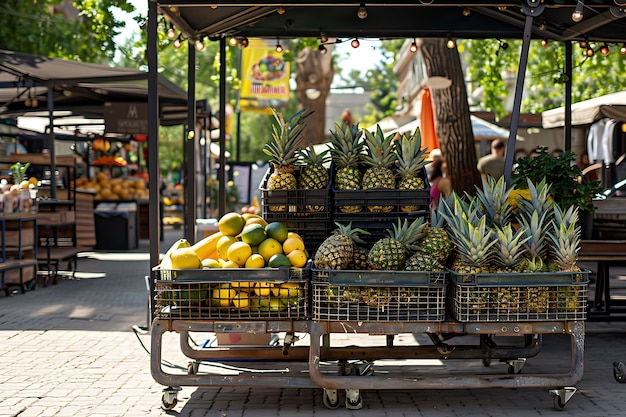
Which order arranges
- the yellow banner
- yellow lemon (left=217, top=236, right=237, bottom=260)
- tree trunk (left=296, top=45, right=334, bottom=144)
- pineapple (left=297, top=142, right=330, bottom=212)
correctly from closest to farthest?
yellow lemon (left=217, top=236, right=237, bottom=260), pineapple (left=297, top=142, right=330, bottom=212), tree trunk (left=296, top=45, right=334, bottom=144), the yellow banner

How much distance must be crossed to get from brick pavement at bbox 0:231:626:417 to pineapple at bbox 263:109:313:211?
5.34ft

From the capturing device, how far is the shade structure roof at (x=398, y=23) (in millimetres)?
9422

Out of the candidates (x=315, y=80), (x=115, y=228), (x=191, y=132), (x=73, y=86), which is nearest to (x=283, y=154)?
(x=191, y=132)

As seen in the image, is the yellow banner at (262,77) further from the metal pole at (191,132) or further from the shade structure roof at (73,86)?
the metal pole at (191,132)

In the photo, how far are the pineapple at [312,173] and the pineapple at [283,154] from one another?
73 mm

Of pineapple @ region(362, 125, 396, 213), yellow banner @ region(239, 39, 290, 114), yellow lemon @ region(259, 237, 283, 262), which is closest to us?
yellow lemon @ region(259, 237, 283, 262)

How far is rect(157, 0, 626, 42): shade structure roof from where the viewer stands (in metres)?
9.42

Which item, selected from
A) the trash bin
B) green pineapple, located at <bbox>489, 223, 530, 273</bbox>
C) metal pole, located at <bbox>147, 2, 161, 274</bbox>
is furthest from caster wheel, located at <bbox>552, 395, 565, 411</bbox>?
the trash bin

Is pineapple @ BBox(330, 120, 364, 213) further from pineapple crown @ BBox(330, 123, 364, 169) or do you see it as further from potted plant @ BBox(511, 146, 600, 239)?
potted plant @ BBox(511, 146, 600, 239)

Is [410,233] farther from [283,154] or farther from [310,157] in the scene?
[283,154]

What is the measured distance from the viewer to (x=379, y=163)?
22.9 feet

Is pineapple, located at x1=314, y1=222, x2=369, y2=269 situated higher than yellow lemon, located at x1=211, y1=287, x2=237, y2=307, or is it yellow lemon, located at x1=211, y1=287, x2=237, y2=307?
pineapple, located at x1=314, y1=222, x2=369, y2=269

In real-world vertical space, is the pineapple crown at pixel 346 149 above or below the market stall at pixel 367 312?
above

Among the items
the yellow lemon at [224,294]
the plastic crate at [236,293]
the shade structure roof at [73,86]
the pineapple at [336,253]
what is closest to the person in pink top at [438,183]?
the shade structure roof at [73,86]
